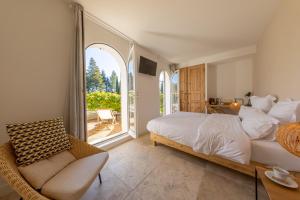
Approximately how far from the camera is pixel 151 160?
2279 mm

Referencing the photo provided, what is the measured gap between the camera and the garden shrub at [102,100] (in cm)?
536

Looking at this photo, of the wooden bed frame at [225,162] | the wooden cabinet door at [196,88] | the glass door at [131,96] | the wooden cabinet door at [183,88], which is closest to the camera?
the wooden bed frame at [225,162]

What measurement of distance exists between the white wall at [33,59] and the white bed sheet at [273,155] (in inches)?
110

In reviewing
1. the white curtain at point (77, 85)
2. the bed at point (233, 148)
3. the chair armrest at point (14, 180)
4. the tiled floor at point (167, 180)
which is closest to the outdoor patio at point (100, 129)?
the white curtain at point (77, 85)

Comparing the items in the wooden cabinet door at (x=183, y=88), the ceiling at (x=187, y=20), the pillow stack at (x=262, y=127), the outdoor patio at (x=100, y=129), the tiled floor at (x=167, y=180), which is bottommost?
the tiled floor at (x=167, y=180)

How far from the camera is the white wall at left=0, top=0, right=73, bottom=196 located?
4.92 feet

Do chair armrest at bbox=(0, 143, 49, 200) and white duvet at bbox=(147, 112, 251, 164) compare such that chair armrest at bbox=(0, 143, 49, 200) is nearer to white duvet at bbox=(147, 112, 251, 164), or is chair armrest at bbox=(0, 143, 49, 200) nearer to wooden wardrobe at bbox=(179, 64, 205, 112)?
white duvet at bbox=(147, 112, 251, 164)

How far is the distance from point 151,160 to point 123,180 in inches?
25.5

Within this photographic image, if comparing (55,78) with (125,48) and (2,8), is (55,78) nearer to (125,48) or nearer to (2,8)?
(2,8)

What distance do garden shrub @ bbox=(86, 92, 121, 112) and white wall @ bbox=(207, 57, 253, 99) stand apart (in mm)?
4007

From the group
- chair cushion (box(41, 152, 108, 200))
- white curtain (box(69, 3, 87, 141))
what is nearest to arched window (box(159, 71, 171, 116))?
white curtain (box(69, 3, 87, 141))

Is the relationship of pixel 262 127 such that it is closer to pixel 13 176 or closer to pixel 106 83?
pixel 13 176

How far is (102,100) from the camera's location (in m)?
5.62

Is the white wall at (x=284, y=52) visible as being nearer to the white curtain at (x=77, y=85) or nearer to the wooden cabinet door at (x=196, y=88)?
the wooden cabinet door at (x=196, y=88)
